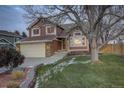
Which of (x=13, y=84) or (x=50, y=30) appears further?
(x=50, y=30)

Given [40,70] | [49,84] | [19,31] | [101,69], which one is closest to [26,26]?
[19,31]

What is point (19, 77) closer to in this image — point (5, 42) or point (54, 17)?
point (5, 42)

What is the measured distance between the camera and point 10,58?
3.58m

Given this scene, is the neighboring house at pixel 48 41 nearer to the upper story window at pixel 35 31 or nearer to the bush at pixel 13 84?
the upper story window at pixel 35 31

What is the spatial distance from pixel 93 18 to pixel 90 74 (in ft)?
2.61

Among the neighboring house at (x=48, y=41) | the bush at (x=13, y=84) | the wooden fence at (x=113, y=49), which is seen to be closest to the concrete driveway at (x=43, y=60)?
the neighboring house at (x=48, y=41)

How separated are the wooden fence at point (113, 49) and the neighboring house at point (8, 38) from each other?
1206 millimetres

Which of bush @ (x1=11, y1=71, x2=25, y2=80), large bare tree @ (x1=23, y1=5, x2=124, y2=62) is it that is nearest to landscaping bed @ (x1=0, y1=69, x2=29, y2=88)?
bush @ (x1=11, y1=71, x2=25, y2=80)

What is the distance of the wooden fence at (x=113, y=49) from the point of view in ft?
11.7

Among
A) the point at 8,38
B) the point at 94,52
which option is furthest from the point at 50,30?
the point at 94,52

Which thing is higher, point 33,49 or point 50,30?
point 50,30

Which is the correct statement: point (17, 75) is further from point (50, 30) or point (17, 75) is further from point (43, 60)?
point (50, 30)

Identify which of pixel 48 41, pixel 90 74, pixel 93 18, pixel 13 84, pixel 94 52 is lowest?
pixel 13 84
